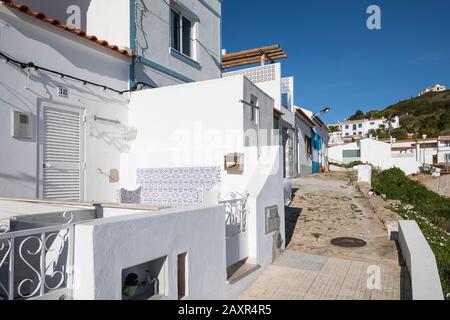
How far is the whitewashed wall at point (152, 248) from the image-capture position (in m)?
2.93

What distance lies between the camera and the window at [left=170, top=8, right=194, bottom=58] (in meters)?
10.2

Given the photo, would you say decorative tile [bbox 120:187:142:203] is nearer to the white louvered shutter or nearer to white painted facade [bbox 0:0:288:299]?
white painted facade [bbox 0:0:288:299]

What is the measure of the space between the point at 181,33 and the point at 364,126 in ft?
279

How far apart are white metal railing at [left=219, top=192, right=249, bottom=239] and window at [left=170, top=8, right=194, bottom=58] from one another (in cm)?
625

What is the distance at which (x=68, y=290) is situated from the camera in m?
A: 3.00

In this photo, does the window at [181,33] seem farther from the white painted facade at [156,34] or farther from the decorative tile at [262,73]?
the decorative tile at [262,73]

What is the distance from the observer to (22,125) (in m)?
5.84

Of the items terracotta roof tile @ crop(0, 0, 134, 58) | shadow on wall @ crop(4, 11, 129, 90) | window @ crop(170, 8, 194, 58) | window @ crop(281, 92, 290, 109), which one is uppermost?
window @ crop(170, 8, 194, 58)

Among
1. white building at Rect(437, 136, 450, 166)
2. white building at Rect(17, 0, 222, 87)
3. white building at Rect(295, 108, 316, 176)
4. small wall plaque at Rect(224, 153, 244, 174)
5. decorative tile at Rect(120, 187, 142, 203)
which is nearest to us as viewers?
small wall plaque at Rect(224, 153, 244, 174)

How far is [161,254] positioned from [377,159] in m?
43.1

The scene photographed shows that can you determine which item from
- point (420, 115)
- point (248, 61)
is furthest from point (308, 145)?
point (420, 115)

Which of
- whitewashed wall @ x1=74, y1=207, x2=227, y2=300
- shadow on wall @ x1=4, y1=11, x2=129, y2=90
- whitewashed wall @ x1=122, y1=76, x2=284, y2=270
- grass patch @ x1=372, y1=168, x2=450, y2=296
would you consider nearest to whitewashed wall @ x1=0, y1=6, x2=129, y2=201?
shadow on wall @ x1=4, y1=11, x2=129, y2=90
